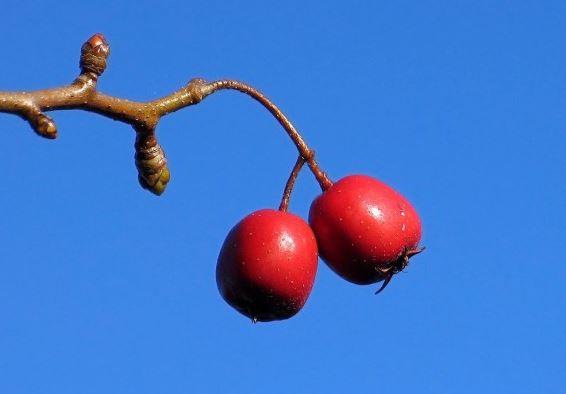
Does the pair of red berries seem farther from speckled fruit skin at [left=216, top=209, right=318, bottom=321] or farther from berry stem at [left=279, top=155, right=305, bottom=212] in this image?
berry stem at [left=279, top=155, right=305, bottom=212]

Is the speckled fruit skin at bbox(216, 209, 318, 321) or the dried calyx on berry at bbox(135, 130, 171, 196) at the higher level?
the dried calyx on berry at bbox(135, 130, 171, 196)

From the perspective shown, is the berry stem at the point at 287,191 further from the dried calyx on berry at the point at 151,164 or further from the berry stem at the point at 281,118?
the dried calyx on berry at the point at 151,164

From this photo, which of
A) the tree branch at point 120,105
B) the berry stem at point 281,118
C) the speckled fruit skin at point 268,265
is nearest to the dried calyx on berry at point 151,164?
the tree branch at point 120,105

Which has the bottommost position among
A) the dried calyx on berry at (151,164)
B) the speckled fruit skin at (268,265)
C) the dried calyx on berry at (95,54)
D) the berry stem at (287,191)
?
the speckled fruit skin at (268,265)

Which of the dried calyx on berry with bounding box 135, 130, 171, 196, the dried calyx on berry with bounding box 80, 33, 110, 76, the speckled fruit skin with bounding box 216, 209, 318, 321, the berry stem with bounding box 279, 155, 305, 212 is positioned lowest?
the speckled fruit skin with bounding box 216, 209, 318, 321

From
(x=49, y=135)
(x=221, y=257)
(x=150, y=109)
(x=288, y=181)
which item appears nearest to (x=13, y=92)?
(x=49, y=135)

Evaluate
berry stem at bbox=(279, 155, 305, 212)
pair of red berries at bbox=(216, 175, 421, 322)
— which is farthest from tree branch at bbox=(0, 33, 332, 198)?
pair of red berries at bbox=(216, 175, 421, 322)

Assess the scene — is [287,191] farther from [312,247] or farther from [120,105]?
[120,105]
